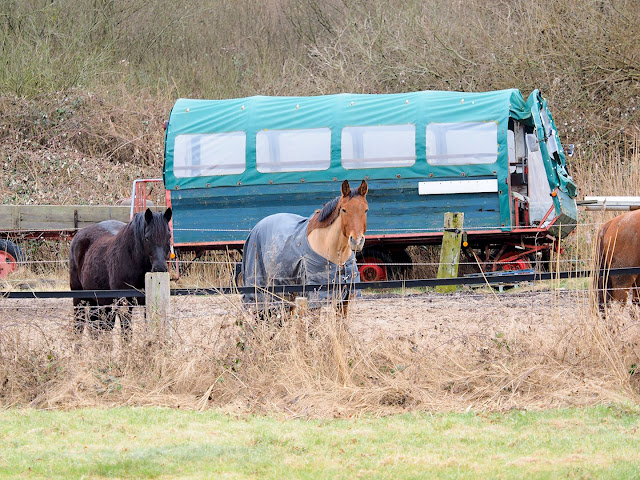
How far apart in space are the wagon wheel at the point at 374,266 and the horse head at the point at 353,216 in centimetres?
651

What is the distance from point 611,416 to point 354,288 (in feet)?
7.35

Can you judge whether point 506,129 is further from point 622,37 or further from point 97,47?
point 97,47

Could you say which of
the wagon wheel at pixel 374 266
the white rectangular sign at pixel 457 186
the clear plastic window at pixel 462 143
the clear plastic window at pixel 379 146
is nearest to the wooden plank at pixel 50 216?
the clear plastic window at pixel 379 146

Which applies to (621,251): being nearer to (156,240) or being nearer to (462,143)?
(156,240)

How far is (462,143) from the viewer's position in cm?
1433

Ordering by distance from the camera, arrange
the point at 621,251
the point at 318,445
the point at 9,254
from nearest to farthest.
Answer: the point at 318,445, the point at 621,251, the point at 9,254

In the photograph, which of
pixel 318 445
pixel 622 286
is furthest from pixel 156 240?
pixel 622 286

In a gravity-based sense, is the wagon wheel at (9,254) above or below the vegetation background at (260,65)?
below

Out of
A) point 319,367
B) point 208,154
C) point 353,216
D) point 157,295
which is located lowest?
point 319,367

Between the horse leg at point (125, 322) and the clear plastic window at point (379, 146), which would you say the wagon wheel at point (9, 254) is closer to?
the clear plastic window at point (379, 146)

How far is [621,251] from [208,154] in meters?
8.27

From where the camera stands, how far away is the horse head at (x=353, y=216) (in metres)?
7.58

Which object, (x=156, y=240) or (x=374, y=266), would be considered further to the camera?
(x=374, y=266)

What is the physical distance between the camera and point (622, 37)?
60.4 ft
